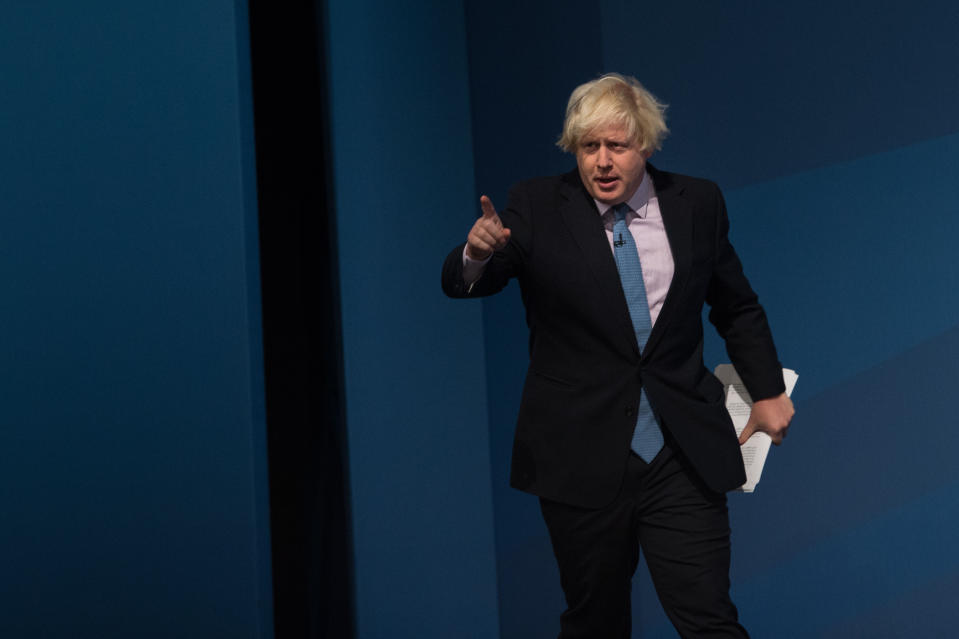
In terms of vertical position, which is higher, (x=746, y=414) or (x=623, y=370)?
(x=623, y=370)

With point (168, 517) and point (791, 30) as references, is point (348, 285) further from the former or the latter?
point (791, 30)

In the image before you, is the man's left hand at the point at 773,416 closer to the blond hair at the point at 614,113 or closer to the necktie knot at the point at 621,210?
the necktie knot at the point at 621,210

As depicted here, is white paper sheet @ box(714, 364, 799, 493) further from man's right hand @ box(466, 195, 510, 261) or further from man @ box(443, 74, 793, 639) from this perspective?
man's right hand @ box(466, 195, 510, 261)

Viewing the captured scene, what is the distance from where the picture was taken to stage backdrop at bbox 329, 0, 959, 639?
267cm

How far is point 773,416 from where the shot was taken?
7.07 ft

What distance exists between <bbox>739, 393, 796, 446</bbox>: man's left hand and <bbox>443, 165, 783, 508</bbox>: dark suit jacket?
0.7 inches

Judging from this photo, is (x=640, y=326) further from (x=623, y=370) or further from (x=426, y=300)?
(x=426, y=300)

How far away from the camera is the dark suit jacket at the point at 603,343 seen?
81.1 inches

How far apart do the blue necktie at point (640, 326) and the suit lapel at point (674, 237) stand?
0.03 m

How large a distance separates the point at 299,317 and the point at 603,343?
37.9 inches

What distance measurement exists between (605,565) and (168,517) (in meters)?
1.06

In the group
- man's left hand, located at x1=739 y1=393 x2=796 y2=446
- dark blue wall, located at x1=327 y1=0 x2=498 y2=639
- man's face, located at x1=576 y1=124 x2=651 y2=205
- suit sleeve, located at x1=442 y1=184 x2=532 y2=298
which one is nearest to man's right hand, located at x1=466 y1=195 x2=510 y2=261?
suit sleeve, located at x1=442 y1=184 x2=532 y2=298

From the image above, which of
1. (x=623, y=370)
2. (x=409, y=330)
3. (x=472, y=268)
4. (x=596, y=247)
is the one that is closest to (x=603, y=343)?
(x=623, y=370)

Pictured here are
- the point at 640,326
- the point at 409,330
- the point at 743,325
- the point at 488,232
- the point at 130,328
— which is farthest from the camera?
the point at 409,330
